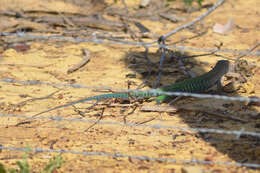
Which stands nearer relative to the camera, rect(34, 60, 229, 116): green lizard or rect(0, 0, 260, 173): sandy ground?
rect(0, 0, 260, 173): sandy ground

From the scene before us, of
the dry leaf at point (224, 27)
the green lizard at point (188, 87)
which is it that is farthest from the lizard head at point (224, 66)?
the dry leaf at point (224, 27)

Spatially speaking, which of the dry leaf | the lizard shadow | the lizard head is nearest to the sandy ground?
the lizard shadow

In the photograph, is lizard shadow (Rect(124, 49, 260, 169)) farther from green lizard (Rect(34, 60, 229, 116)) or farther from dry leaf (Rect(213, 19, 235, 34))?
dry leaf (Rect(213, 19, 235, 34))

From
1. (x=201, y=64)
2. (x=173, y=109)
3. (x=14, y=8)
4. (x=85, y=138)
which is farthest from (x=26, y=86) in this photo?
(x=14, y=8)

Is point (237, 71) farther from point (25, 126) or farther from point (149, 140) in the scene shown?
point (25, 126)

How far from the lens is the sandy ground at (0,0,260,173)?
10.1ft

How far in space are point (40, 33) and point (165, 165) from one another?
5067 millimetres

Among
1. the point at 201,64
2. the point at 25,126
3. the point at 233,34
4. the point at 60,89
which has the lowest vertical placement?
the point at 25,126

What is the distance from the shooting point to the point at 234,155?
308 centimetres

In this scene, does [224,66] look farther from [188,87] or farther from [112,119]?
[112,119]

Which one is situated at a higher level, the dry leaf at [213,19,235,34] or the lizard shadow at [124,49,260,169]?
the dry leaf at [213,19,235,34]

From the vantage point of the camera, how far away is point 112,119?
3.90 m

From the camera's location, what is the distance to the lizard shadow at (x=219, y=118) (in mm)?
3129

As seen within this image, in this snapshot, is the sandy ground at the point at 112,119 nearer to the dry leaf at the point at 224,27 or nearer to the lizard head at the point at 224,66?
the lizard head at the point at 224,66
